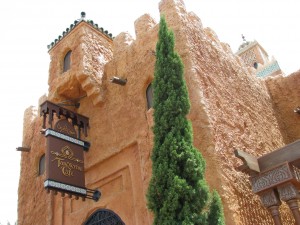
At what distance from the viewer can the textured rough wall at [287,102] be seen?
10.4 m

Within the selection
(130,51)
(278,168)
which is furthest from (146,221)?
(130,51)

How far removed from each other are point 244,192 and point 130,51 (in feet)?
14.5

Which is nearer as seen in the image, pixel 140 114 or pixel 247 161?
pixel 247 161

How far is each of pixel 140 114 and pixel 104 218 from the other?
246 centimetres

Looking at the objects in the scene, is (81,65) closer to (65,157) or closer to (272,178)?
(65,157)

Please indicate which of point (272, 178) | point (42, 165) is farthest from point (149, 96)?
point (42, 165)

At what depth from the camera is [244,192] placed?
261 inches

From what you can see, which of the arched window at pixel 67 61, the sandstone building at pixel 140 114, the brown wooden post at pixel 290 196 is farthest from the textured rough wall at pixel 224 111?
the arched window at pixel 67 61

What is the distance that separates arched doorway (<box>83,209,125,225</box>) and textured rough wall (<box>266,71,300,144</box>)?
5257mm

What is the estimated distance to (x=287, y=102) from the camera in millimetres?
10859

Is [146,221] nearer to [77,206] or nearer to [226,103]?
[77,206]

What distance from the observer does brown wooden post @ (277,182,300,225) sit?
5461 millimetres

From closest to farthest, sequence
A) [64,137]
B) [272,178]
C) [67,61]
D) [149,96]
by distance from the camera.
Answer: [272,178] < [64,137] < [149,96] < [67,61]

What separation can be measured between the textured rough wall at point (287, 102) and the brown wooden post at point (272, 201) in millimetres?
4853
